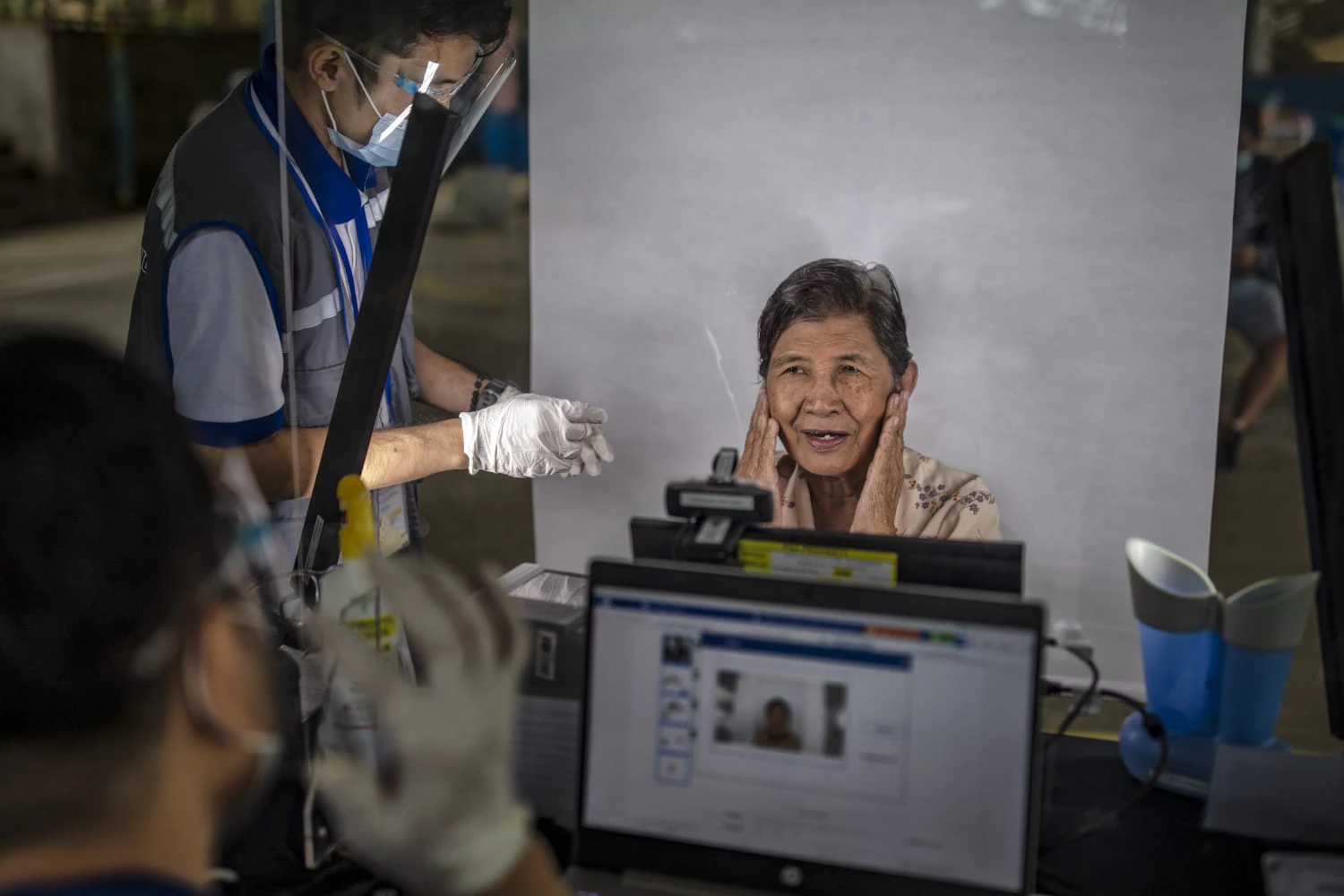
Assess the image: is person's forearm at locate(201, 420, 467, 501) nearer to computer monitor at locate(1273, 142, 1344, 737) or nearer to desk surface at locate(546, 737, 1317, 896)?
desk surface at locate(546, 737, 1317, 896)

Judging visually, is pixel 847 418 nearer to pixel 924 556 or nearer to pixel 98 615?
pixel 924 556

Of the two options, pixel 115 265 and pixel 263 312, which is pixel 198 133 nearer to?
pixel 263 312

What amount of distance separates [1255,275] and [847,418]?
0.71 metres

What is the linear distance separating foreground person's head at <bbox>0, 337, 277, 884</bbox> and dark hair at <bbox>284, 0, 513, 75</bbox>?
1.44 m

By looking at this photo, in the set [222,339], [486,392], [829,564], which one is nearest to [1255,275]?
[829,564]

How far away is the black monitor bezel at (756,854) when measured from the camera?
39.3 inches

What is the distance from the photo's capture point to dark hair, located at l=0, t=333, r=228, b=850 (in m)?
0.59

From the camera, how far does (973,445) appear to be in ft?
6.61

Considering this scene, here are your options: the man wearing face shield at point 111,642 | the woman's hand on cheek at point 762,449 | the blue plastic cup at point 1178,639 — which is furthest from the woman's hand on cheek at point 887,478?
the man wearing face shield at point 111,642

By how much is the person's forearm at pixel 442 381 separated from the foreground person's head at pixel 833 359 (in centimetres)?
57

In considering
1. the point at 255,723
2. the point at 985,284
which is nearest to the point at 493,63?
the point at 985,284

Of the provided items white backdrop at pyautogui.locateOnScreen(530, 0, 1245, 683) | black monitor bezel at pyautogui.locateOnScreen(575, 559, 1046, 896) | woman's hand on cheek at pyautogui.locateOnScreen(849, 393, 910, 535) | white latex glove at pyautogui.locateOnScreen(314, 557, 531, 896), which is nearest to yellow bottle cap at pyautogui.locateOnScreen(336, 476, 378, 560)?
black monitor bezel at pyautogui.locateOnScreen(575, 559, 1046, 896)

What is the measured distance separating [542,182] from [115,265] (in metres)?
9.42

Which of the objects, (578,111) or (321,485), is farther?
(578,111)
